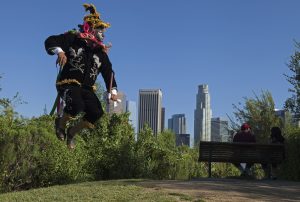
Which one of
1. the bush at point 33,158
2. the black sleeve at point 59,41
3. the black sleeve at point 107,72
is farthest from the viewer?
the bush at point 33,158

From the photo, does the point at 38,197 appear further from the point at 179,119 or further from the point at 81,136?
the point at 179,119

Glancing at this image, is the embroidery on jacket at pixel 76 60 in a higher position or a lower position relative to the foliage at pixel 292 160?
higher

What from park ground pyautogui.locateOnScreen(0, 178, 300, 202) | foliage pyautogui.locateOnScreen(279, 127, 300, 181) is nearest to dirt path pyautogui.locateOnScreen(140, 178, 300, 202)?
park ground pyautogui.locateOnScreen(0, 178, 300, 202)

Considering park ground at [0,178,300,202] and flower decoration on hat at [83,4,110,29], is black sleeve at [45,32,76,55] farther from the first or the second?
park ground at [0,178,300,202]

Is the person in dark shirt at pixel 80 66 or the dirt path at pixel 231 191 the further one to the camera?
the person in dark shirt at pixel 80 66

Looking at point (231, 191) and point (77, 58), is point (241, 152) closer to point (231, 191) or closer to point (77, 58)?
point (231, 191)

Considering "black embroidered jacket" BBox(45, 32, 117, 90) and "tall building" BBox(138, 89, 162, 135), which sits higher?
"tall building" BBox(138, 89, 162, 135)

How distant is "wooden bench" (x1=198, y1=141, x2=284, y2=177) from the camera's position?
40.0 feet

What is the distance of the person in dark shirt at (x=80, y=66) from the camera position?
7.34m

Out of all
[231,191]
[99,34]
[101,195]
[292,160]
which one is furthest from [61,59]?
[292,160]

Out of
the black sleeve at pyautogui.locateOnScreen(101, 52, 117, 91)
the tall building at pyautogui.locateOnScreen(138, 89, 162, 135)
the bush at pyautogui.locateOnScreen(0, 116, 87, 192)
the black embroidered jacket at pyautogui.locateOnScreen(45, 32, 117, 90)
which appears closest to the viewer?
the black embroidered jacket at pyautogui.locateOnScreen(45, 32, 117, 90)

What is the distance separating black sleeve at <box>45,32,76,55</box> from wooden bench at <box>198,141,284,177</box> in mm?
5843

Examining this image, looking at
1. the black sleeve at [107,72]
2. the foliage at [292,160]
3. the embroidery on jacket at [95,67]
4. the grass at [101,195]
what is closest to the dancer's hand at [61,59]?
the embroidery on jacket at [95,67]

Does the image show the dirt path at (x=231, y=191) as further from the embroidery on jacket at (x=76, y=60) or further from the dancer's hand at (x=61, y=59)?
the dancer's hand at (x=61, y=59)
